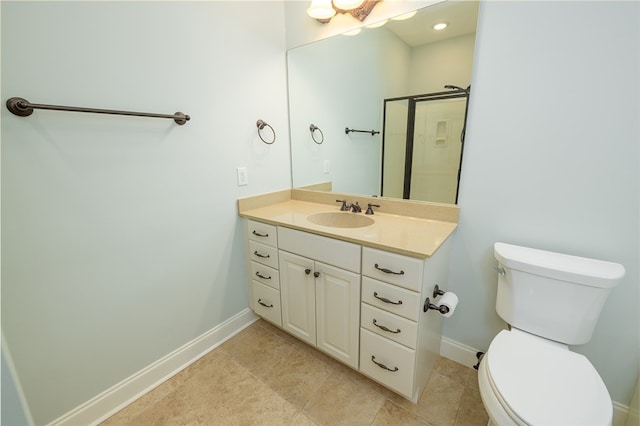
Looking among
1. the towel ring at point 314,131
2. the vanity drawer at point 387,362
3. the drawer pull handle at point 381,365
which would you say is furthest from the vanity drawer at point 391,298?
the towel ring at point 314,131

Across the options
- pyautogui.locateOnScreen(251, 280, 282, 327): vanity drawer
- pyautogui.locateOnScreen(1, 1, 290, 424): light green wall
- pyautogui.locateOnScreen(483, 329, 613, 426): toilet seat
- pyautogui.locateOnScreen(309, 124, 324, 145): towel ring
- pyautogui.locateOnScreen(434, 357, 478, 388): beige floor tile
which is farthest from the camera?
pyautogui.locateOnScreen(309, 124, 324, 145): towel ring

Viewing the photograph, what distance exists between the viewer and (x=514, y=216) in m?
1.30

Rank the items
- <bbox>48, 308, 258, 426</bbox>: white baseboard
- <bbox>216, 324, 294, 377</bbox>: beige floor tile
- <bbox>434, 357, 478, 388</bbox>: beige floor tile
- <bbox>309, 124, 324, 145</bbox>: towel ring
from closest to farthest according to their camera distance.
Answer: <bbox>48, 308, 258, 426</bbox>: white baseboard → <bbox>434, 357, 478, 388</bbox>: beige floor tile → <bbox>216, 324, 294, 377</bbox>: beige floor tile → <bbox>309, 124, 324, 145</bbox>: towel ring

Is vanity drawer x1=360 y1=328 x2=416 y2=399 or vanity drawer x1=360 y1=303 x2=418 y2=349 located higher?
vanity drawer x1=360 y1=303 x2=418 y2=349

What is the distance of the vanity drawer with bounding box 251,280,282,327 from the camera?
1730mm

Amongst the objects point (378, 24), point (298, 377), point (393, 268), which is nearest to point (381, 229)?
point (393, 268)

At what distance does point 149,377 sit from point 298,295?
905mm

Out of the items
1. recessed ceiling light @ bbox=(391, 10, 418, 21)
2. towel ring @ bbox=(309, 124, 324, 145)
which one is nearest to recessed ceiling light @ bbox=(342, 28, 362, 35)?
recessed ceiling light @ bbox=(391, 10, 418, 21)

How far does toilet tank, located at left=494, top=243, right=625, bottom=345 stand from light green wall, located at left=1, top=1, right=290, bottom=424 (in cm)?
156

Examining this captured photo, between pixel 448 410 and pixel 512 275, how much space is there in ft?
2.44

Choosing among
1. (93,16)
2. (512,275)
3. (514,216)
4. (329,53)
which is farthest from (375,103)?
(93,16)

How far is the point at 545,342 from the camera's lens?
1.12 m

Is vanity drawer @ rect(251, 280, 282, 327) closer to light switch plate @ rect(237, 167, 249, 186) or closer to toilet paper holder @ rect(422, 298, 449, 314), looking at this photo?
light switch plate @ rect(237, 167, 249, 186)

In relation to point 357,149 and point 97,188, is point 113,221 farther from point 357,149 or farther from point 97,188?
point 357,149
